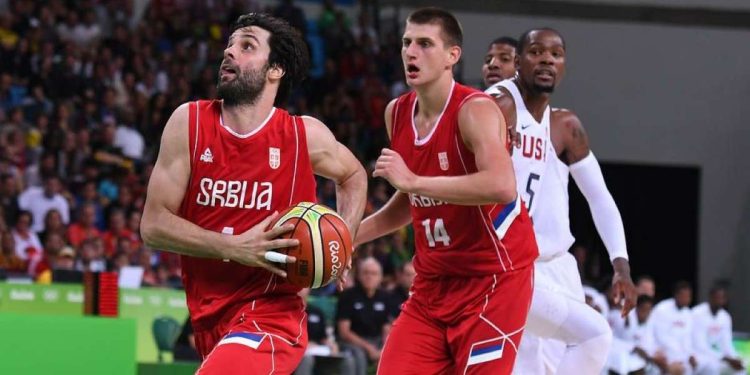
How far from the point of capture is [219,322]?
5602 millimetres

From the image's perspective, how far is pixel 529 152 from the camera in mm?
6598

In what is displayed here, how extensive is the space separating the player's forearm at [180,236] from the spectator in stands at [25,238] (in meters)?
8.77

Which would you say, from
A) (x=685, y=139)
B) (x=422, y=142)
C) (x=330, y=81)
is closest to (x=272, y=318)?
(x=422, y=142)

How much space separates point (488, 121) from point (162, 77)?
13.1 metres

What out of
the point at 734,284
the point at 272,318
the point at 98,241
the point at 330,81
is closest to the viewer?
the point at 272,318

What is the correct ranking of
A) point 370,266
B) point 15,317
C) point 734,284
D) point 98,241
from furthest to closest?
point 734,284 < point 98,241 < point 370,266 < point 15,317

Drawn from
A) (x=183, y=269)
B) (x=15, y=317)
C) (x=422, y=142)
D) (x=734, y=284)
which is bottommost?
(x=734, y=284)

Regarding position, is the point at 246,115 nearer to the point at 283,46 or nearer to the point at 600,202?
the point at 283,46

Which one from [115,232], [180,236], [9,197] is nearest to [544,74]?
[180,236]

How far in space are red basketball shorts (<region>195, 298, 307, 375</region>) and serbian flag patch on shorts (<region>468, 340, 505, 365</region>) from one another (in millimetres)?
740

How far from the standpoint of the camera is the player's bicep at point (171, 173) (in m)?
5.51

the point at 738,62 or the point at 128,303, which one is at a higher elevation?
the point at 738,62

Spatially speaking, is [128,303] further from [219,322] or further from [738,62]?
[738,62]

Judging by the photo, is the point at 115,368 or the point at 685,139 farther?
the point at 685,139
